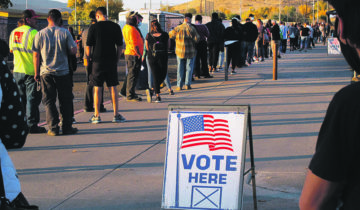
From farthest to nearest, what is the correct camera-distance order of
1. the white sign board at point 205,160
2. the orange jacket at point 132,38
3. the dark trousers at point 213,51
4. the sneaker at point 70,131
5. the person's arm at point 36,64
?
the dark trousers at point 213,51 → the orange jacket at point 132,38 → the sneaker at point 70,131 → the person's arm at point 36,64 → the white sign board at point 205,160

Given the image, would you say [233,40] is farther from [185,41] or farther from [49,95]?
[49,95]

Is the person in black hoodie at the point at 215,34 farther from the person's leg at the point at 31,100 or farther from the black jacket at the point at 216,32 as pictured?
the person's leg at the point at 31,100

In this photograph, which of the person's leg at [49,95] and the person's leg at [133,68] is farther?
the person's leg at [133,68]

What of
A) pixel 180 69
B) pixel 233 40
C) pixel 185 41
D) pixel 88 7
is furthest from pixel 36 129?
A: pixel 88 7

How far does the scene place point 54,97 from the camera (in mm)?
8617

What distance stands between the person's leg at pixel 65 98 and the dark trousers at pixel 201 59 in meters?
8.41

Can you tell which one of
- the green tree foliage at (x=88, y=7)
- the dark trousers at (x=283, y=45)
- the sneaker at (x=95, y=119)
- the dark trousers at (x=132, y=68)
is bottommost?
the sneaker at (x=95, y=119)

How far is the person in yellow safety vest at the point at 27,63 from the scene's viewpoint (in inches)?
344

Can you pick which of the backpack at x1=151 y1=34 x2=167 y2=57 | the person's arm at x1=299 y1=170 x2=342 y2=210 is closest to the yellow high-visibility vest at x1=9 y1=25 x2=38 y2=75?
the backpack at x1=151 y1=34 x2=167 y2=57

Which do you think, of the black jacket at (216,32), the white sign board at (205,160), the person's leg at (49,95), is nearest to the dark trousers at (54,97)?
the person's leg at (49,95)

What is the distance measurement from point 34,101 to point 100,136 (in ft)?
4.24

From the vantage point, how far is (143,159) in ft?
23.3

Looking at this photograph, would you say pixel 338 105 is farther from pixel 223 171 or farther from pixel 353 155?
pixel 223 171

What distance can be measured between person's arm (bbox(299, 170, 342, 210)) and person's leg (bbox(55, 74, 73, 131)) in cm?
708
